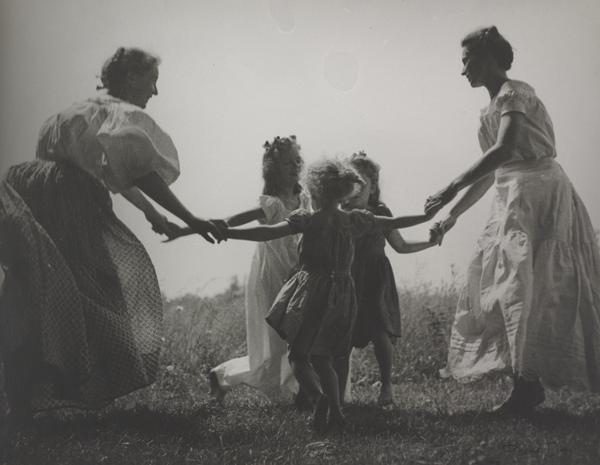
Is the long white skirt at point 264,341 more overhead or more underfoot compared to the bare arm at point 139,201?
more underfoot

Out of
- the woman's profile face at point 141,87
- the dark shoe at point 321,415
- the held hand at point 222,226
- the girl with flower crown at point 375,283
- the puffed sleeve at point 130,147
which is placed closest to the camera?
the dark shoe at point 321,415

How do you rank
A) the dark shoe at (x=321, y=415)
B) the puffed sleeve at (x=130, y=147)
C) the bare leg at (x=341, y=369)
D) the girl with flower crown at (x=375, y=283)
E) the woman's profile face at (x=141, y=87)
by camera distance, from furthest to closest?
the girl with flower crown at (x=375, y=283)
the bare leg at (x=341, y=369)
the woman's profile face at (x=141, y=87)
the puffed sleeve at (x=130, y=147)
the dark shoe at (x=321, y=415)

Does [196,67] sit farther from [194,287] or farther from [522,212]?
[522,212]

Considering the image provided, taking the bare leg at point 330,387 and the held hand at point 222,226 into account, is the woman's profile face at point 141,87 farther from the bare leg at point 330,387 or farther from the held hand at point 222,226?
the bare leg at point 330,387

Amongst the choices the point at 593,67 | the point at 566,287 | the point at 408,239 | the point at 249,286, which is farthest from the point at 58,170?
the point at 593,67

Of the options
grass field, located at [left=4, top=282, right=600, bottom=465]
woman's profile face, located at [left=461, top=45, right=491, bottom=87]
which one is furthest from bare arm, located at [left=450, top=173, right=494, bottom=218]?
grass field, located at [left=4, top=282, right=600, bottom=465]

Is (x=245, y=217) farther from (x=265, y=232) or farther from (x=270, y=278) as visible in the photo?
(x=265, y=232)

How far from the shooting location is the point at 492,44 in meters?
3.87

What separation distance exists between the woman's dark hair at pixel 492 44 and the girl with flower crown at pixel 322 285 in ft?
3.06

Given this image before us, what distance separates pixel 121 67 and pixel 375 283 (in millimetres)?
1674

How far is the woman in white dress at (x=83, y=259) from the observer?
11.1ft

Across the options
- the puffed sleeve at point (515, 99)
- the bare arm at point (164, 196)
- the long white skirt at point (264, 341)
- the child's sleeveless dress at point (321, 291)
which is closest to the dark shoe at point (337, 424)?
the child's sleeveless dress at point (321, 291)

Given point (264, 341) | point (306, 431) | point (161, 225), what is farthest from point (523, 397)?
point (161, 225)

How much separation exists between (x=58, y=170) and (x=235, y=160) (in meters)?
0.98
